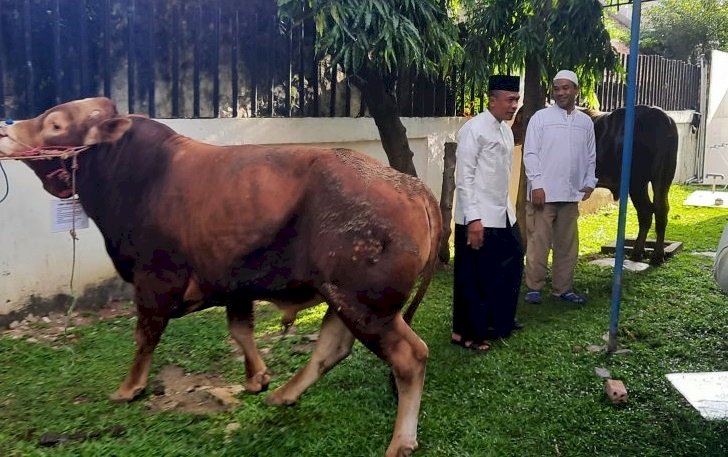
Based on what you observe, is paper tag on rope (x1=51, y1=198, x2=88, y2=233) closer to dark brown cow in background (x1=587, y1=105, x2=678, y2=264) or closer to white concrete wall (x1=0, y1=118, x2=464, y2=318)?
white concrete wall (x1=0, y1=118, x2=464, y2=318)

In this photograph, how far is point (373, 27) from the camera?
220 inches

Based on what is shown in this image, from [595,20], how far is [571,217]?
183 centimetres

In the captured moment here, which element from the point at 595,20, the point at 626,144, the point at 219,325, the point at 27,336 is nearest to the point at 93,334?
the point at 27,336

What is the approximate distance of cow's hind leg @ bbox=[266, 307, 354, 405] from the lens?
3.87 metres

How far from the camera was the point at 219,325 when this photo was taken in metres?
5.34

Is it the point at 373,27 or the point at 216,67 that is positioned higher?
the point at 373,27

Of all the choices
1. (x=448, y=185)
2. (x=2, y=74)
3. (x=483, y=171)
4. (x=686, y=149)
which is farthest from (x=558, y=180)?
(x=686, y=149)

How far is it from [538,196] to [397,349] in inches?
112

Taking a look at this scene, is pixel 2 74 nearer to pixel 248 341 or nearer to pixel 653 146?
pixel 248 341

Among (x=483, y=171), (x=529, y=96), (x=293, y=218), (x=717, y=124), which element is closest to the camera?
(x=293, y=218)

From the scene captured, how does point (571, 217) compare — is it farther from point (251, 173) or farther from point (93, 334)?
point (93, 334)

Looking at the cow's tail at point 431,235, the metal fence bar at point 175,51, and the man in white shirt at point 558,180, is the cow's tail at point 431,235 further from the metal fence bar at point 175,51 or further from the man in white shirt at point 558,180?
the metal fence bar at point 175,51

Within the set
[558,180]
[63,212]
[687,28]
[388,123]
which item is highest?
[687,28]

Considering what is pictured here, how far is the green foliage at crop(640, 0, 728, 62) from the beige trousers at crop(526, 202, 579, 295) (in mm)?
13982
